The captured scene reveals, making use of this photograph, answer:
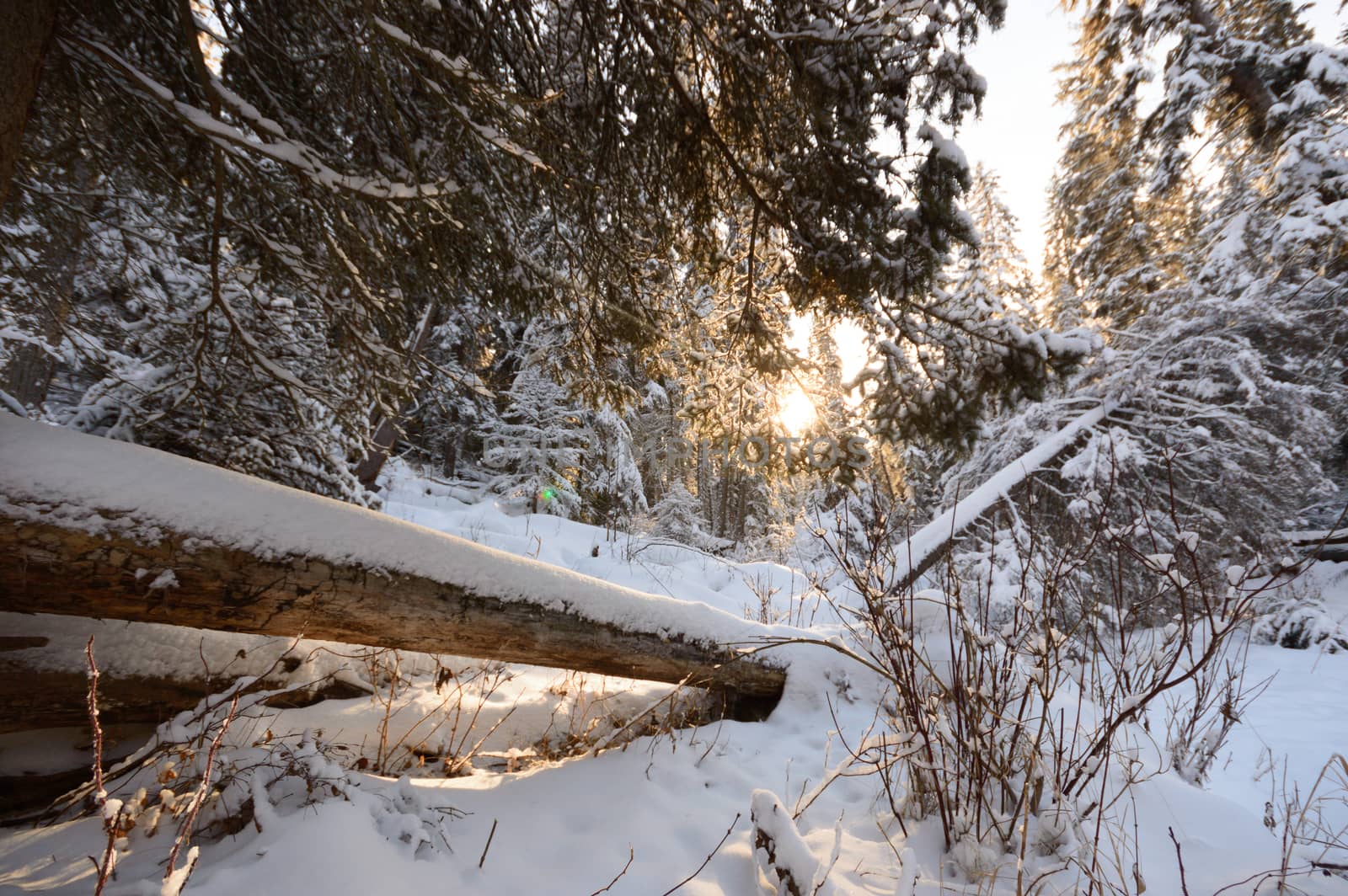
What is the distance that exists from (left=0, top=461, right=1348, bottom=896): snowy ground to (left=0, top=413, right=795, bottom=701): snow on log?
18.8 inches

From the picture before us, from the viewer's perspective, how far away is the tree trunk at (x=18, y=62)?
5.29ft

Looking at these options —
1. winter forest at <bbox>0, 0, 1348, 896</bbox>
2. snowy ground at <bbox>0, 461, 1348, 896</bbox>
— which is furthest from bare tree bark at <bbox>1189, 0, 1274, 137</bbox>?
snowy ground at <bbox>0, 461, 1348, 896</bbox>

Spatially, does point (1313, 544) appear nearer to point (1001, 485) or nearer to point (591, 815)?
point (1001, 485)

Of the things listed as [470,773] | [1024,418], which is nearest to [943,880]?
[470,773]

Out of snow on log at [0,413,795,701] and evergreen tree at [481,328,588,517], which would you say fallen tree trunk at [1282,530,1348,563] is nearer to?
snow on log at [0,413,795,701]

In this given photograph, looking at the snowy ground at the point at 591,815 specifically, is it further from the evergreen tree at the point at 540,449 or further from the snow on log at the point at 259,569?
the evergreen tree at the point at 540,449

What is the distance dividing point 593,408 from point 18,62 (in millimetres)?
3095

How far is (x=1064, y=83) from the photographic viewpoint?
5.57 metres

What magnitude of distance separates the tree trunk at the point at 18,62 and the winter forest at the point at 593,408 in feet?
0.04

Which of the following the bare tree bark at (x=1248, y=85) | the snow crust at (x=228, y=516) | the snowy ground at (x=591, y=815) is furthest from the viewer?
the bare tree bark at (x=1248, y=85)

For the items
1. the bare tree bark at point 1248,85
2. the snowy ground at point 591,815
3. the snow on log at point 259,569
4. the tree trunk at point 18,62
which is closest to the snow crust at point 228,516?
the snow on log at point 259,569

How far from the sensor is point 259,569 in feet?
5.57

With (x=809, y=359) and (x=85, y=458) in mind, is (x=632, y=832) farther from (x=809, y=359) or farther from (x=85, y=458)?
(x=809, y=359)

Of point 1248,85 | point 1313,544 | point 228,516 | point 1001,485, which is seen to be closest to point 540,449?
point 1001,485
